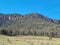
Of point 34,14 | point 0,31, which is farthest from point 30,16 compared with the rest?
point 0,31

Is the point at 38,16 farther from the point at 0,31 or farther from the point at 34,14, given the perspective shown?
the point at 0,31

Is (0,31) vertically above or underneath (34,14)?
underneath

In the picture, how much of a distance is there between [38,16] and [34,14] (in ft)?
15.5

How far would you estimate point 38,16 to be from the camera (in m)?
196

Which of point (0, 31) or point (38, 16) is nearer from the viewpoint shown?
point (0, 31)

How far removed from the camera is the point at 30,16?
190 meters

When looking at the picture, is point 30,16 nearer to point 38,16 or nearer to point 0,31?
point 38,16

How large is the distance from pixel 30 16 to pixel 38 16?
29.8 ft

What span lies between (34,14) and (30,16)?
9033mm

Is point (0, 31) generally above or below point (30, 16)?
below

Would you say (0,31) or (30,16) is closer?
(0,31)

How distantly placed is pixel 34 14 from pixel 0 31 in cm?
11990

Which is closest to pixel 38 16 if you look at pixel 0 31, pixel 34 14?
pixel 34 14

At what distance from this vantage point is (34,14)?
198m
